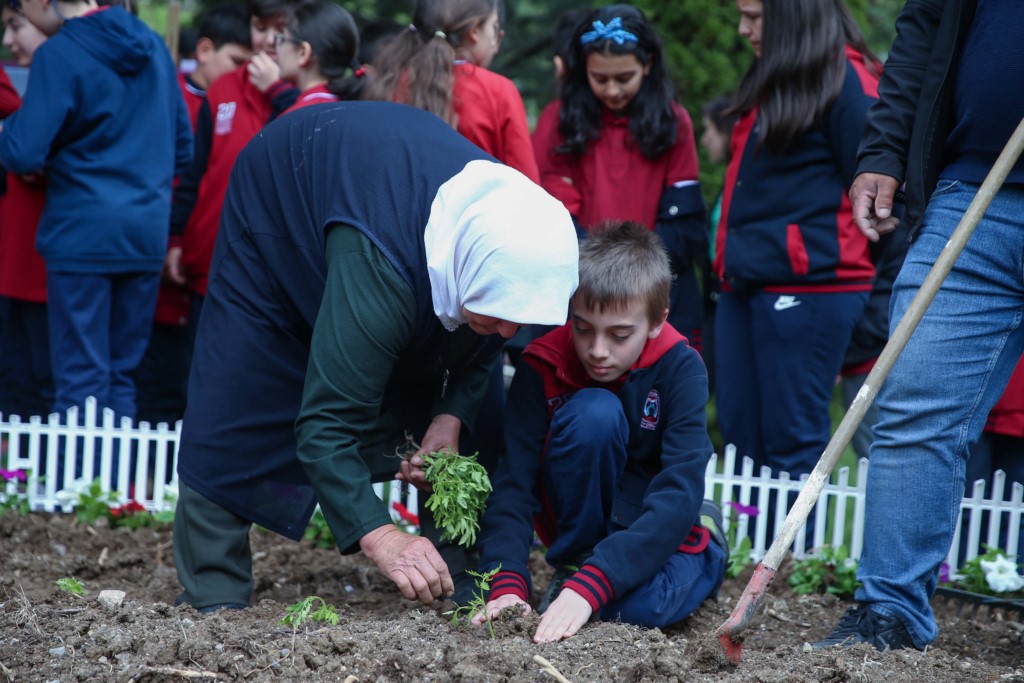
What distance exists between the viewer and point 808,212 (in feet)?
14.0

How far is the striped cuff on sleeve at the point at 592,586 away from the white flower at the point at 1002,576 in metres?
1.53

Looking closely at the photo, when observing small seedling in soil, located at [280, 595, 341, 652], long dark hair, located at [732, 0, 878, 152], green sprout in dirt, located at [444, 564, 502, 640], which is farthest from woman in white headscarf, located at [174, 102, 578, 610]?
long dark hair, located at [732, 0, 878, 152]

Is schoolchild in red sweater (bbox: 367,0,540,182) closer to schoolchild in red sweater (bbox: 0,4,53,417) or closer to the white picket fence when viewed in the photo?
the white picket fence

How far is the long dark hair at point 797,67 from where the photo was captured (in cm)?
423

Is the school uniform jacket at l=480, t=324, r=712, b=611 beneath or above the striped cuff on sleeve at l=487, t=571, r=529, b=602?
above

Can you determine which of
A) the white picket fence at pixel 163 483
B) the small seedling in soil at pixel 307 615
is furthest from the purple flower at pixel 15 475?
the small seedling in soil at pixel 307 615

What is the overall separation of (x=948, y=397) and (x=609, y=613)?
1065 millimetres

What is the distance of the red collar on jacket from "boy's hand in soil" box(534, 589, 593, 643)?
65cm

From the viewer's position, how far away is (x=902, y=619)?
2.92 m

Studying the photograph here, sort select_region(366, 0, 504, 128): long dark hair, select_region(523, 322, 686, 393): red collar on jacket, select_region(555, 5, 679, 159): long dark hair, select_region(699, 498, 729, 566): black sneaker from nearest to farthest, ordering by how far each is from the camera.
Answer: select_region(523, 322, 686, 393): red collar on jacket
select_region(699, 498, 729, 566): black sneaker
select_region(366, 0, 504, 128): long dark hair
select_region(555, 5, 679, 159): long dark hair

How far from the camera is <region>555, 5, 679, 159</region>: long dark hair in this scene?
475 cm

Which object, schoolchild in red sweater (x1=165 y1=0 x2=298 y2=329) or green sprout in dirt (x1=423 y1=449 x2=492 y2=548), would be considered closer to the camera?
green sprout in dirt (x1=423 y1=449 x2=492 y2=548)

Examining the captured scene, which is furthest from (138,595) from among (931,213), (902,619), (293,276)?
(931,213)

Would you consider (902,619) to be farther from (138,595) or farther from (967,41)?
(138,595)
